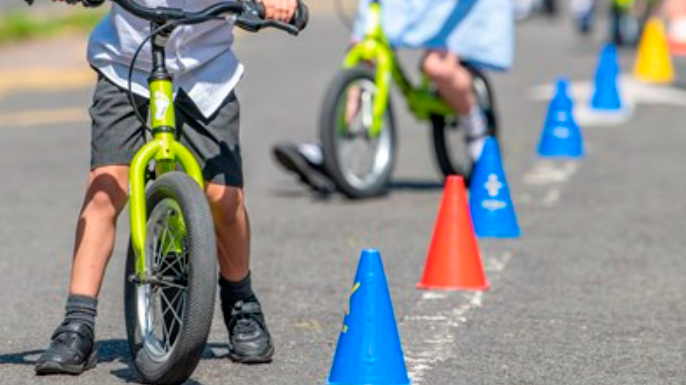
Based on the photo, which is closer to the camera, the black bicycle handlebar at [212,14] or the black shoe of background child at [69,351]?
the black bicycle handlebar at [212,14]

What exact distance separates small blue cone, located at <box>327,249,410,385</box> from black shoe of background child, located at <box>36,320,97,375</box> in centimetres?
81

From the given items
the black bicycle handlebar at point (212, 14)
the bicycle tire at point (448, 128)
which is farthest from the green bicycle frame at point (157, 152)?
the bicycle tire at point (448, 128)

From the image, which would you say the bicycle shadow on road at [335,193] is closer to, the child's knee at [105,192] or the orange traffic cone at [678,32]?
the child's knee at [105,192]

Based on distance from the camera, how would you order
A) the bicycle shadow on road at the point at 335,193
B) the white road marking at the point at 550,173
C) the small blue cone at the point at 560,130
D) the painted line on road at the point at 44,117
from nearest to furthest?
the bicycle shadow on road at the point at 335,193, the white road marking at the point at 550,173, the small blue cone at the point at 560,130, the painted line on road at the point at 44,117

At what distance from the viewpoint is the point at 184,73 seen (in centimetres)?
673

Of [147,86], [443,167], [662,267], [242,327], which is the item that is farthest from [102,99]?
[443,167]

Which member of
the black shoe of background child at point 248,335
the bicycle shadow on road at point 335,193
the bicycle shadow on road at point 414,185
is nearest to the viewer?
the black shoe of background child at point 248,335

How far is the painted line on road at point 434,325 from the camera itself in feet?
22.6

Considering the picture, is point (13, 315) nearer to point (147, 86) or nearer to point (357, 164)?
point (147, 86)

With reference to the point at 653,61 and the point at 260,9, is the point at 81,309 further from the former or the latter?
the point at 653,61

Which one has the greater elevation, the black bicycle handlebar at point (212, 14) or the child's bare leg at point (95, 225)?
the black bicycle handlebar at point (212, 14)

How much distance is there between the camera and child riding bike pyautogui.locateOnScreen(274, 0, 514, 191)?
1164 centimetres

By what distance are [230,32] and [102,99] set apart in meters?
0.48

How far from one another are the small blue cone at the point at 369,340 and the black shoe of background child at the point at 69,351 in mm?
815
